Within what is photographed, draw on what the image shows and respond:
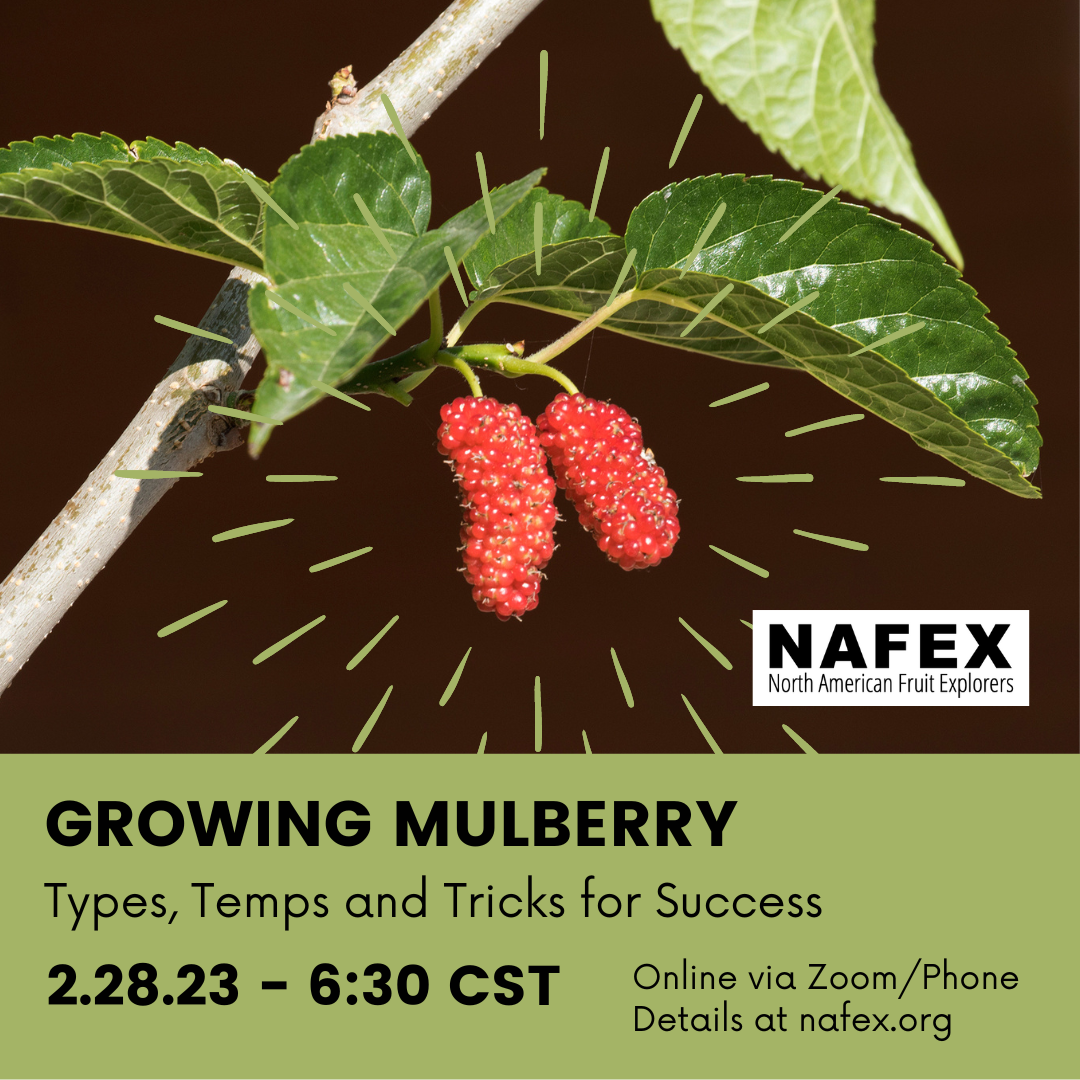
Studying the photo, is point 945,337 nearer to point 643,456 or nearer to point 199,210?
point 643,456

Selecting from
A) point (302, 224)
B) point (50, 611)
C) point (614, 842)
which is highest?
point (302, 224)

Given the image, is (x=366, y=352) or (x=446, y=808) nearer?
(x=366, y=352)

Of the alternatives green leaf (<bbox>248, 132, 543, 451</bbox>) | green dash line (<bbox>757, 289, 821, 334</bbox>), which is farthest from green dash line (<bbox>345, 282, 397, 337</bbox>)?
green dash line (<bbox>757, 289, 821, 334</bbox>)

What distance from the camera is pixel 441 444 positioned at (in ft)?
0.91

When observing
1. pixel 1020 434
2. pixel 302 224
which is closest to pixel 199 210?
pixel 302 224

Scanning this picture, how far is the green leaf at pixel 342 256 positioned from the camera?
0.19 metres

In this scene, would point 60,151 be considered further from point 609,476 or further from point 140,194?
point 609,476

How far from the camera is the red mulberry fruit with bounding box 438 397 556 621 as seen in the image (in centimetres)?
27

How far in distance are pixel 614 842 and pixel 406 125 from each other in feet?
Answer: 0.93

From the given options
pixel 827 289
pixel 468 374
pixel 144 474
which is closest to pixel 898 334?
pixel 827 289

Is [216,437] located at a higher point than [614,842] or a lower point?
higher

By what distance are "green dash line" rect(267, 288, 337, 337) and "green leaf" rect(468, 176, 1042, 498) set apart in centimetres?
8

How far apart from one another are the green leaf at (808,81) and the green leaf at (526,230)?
0.16m

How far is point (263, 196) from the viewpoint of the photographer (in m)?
0.25
